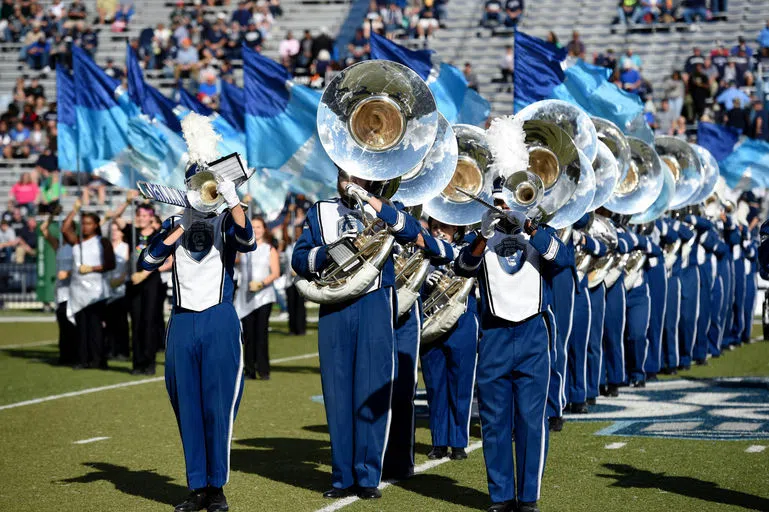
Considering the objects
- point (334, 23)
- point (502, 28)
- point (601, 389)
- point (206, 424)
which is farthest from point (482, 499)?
point (334, 23)

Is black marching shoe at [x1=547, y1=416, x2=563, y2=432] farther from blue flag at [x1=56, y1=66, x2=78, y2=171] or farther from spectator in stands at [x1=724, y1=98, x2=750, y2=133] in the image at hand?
spectator in stands at [x1=724, y1=98, x2=750, y2=133]

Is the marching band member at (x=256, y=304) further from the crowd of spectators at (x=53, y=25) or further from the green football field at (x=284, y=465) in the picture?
the crowd of spectators at (x=53, y=25)

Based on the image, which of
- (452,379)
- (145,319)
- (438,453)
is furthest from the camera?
(145,319)

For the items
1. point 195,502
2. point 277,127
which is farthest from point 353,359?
point 277,127

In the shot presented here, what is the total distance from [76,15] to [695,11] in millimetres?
15124

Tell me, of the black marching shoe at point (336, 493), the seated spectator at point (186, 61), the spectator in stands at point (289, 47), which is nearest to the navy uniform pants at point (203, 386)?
the black marching shoe at point (336, 493)

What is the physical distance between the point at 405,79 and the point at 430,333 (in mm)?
1909

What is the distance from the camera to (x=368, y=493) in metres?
7.81

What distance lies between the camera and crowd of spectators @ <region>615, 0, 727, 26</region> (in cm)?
3014

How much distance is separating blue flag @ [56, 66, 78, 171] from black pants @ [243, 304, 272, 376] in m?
5.34

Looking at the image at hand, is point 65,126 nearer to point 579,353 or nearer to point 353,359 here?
point 579,353

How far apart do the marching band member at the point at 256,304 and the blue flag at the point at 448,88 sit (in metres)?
2.91

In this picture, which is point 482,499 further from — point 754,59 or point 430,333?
point 754,59

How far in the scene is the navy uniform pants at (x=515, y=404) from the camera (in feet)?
23.9
